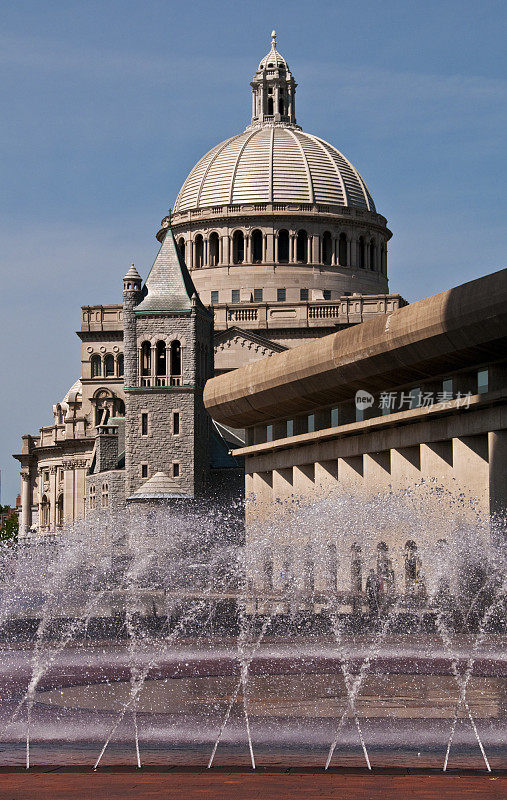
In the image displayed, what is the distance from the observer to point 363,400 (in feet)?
145

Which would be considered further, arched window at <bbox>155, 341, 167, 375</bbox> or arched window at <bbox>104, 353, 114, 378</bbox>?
arched window at <bbox>104, 353, 114, 378</bbox>

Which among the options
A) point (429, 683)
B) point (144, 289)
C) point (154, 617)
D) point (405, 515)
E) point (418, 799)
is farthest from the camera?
point (144, 289)

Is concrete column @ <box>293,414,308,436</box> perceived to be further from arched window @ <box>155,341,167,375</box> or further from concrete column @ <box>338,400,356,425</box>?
arched window @ <box>155,341,167,375</box>

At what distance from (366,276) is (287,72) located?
25.5 meters

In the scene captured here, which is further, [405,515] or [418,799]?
[405,515]

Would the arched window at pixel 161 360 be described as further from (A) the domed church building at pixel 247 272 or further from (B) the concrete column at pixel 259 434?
(B) the concrete column at pixel 259 434

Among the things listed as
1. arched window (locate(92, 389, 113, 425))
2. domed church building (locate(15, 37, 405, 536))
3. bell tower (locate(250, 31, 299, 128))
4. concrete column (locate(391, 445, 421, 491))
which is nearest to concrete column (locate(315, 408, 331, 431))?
concrete column (locate(391, 445, 421, 491))

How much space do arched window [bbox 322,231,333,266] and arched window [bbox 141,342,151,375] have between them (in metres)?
31.8

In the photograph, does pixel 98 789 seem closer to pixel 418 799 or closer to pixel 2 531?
pixel 418 799

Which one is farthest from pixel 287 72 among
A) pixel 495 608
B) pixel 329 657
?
pixel 329 657

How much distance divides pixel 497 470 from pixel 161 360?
46.1 meters

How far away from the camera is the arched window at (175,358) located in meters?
79.2

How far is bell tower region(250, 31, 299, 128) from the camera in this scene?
122m

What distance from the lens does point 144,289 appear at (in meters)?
81.6
